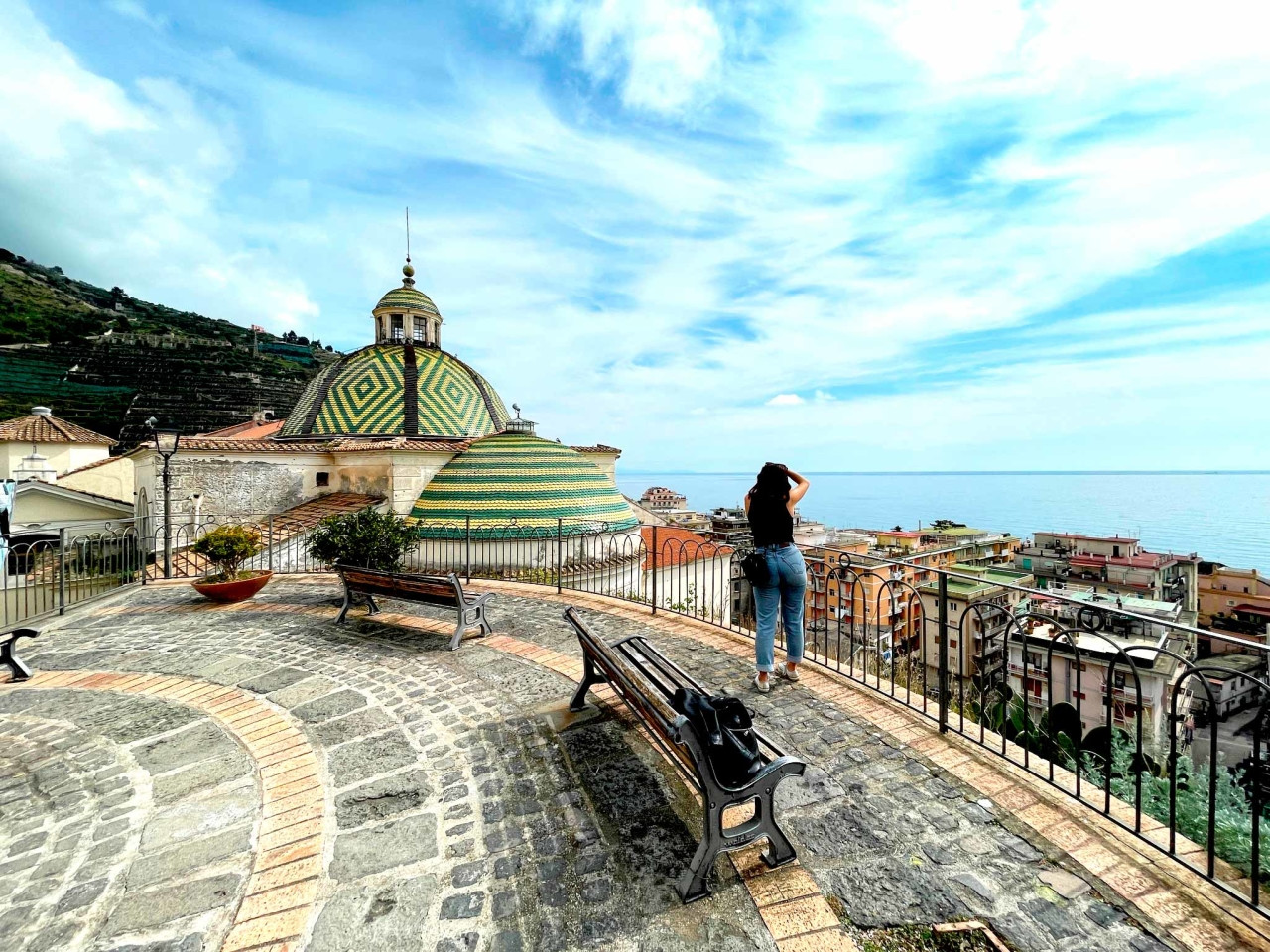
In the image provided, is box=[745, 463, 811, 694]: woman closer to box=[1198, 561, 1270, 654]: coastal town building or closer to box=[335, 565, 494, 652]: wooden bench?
box=[335, 565, 494, 652]: wooden bench

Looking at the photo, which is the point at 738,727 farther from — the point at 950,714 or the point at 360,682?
the point at 360,682

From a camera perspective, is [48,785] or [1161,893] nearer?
[1161,893]

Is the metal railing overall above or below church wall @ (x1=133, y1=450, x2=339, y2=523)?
below

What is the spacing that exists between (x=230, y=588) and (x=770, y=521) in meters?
7.34

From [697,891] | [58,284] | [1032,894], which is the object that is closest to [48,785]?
[697,891]

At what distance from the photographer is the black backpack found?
232 cm

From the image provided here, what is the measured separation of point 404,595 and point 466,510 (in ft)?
28.9

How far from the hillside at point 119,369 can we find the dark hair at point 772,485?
49.6 meters

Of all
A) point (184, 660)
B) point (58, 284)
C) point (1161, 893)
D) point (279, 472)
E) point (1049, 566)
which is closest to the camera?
point (1161, 893)

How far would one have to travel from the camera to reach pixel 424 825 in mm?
2748

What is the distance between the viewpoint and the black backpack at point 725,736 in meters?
2.32

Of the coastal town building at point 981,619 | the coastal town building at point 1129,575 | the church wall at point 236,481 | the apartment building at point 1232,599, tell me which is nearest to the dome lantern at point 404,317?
the church wall at point 236,481

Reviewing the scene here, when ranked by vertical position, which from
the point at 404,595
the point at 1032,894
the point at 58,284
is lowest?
the point at 1032,894

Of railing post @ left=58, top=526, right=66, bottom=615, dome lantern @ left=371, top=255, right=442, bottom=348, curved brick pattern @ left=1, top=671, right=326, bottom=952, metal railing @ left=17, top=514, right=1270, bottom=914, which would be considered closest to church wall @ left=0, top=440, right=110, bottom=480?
dome lantern @ left=371, top=255, right=442, bottom=348
